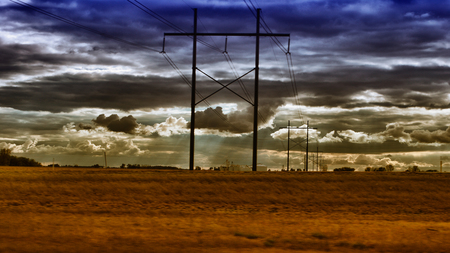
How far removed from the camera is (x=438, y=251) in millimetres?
14570

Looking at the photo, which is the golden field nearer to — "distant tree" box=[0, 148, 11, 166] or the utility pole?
the utility pole

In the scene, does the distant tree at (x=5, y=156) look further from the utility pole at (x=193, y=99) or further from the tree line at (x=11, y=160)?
the utility pole at (x=193, y=99)

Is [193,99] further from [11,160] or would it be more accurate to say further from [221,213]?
[11,160]

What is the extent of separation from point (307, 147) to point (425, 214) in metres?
62.9

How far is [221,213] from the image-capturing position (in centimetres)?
2497

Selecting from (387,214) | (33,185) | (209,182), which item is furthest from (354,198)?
(33,185)

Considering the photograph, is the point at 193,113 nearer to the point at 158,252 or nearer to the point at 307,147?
the point at 158,252

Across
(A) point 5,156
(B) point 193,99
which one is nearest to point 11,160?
(A) point 5,156

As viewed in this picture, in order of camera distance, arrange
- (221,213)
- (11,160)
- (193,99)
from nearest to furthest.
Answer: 1. (221,213)
2. (193,99)
3. (11,160)

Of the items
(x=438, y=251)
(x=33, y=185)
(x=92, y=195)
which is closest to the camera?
(x=438, y=251)

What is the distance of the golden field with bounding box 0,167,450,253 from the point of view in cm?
1495

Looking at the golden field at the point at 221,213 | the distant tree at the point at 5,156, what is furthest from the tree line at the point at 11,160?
the golden field at the point at 221,213

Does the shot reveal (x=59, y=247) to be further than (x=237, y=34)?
No

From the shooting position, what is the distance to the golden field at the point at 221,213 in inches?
589
